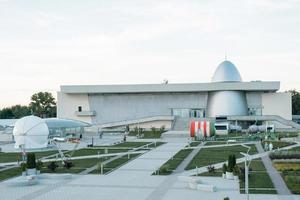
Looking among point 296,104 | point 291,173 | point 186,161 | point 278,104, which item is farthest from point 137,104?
point 291,173

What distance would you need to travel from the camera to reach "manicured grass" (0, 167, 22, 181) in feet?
91.7

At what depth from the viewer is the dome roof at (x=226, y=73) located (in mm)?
87375

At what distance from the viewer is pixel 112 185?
24.9 metres

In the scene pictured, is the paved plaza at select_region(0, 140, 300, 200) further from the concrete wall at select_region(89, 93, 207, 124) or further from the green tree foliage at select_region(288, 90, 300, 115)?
the green tree foliage at select_region(288, 90, 300, 115)

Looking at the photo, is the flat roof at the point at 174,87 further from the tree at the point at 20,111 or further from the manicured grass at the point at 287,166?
the manicured grass at the point at 287,166

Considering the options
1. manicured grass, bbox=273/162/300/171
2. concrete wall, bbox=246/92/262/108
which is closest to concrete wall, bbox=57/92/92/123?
concrete wall, bbox=246/92/262/108

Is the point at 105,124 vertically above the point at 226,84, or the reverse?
the point at 226,84

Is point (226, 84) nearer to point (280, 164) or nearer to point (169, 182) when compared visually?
point (280, 164)

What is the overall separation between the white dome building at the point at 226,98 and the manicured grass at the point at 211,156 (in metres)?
37.5

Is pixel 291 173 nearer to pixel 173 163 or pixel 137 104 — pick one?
pixel 173 163

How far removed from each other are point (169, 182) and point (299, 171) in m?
8.81

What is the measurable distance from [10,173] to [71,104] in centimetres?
6342

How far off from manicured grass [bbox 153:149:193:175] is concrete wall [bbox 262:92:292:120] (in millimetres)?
45892

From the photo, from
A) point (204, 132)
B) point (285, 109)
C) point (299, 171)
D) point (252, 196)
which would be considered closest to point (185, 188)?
point (252, 196)
